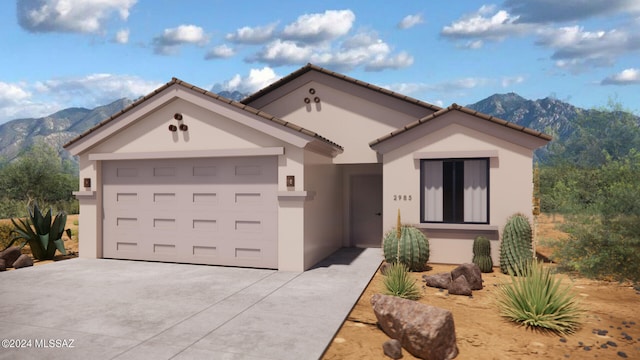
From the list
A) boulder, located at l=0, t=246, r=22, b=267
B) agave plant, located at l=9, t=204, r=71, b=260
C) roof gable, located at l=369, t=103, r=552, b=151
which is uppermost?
roof gable, located at l=369, t=103, r=552, b=151

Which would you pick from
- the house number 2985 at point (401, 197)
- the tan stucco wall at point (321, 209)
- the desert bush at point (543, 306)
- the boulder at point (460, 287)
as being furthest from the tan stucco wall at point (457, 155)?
the desert bush at point (543, 306)

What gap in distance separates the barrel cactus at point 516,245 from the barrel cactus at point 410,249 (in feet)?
5.90

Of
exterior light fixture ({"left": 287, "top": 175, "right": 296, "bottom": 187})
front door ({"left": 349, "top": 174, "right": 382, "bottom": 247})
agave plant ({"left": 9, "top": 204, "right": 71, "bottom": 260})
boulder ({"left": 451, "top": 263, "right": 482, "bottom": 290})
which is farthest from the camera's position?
front door ({"left": 349, "top": 174, "right": 382, "bottom": 247})

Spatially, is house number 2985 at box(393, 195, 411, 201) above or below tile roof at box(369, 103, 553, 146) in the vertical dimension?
below

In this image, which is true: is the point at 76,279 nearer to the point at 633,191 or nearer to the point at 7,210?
the point at 633,191

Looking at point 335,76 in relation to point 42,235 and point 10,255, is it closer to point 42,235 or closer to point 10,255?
point 42,235

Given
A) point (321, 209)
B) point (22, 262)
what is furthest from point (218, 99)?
point (22, 262)

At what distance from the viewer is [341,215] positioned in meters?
13.4

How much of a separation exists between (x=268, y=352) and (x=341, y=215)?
A: 8.70 metres

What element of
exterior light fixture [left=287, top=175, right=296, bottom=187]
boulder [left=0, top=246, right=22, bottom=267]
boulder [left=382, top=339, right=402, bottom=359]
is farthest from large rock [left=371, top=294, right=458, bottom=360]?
boulder [left=0, top=246, right=22, bottom=267]

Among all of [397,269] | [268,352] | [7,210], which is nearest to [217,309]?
[268,352]

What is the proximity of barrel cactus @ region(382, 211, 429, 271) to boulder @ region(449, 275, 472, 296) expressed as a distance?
1770 mm

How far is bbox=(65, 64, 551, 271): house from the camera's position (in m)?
9.80

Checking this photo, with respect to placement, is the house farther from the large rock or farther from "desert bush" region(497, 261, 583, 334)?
the large rock
